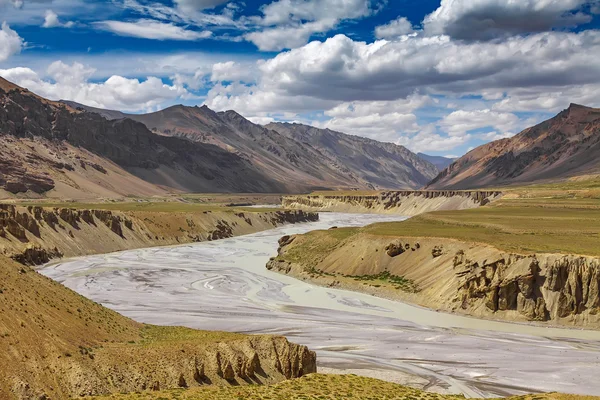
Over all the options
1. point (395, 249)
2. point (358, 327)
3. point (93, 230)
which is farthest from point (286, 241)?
point (358, 327)

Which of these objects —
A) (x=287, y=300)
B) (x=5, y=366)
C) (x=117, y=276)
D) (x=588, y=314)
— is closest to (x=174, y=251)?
(x=117, y=276)

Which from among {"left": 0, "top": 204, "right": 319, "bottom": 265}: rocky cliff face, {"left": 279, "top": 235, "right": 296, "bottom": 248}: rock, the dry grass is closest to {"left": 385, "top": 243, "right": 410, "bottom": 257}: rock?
{"left": 279, "top": 235, "right": 296, "bottom": 248}: rock

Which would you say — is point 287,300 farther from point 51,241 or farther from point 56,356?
point 51,241

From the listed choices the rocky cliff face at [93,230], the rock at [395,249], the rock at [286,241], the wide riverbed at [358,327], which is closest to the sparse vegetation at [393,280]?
the rock at [395,249]

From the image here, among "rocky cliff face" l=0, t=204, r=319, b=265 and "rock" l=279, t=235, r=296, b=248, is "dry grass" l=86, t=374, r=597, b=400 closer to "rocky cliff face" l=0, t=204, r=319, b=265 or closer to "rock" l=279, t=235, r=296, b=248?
"rocky cliff face" l=0, t=204, r=319, b=265

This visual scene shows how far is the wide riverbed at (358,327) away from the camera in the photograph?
41.2 meters

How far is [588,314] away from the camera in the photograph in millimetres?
55656

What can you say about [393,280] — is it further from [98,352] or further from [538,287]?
[98,352]

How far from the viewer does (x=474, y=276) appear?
205 ft

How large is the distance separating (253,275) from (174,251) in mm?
36146

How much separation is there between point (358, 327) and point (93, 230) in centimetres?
7895

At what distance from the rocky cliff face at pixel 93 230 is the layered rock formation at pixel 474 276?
45.7m

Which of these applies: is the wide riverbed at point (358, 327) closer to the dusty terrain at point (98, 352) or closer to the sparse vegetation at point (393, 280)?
the sparse vegetation at point (393, 280)

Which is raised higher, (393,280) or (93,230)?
(93,230)
